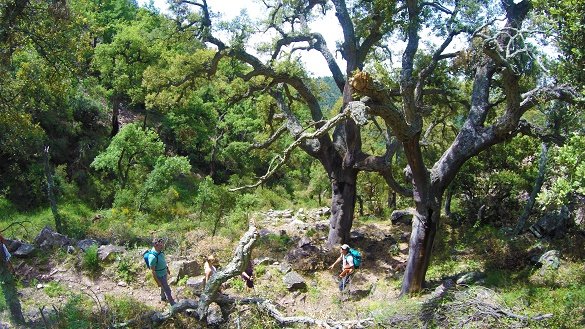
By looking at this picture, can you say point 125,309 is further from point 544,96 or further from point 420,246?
point 544,96

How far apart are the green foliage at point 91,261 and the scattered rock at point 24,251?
1.39m

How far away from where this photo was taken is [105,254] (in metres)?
11.2

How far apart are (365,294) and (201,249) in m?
4.53

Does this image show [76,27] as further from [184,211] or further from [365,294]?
[184,211]

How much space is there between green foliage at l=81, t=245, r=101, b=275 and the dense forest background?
7.25 ft

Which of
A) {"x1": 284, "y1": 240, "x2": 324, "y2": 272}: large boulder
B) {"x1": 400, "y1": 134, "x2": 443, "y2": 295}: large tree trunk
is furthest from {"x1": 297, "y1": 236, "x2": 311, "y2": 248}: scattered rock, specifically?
{"x1": 400, "y1": 134, "x2": 443, "y2": 295}: large tree trunk


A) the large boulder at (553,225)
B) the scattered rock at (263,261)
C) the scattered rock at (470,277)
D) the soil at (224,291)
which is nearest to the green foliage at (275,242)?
the soil at (224,291)

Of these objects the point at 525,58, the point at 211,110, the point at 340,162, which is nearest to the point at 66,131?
the point at 211,110

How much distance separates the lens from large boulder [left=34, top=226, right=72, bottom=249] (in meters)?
11.9

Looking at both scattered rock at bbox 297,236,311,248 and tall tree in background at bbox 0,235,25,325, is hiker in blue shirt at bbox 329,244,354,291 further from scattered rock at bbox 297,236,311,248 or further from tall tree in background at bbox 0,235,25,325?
tall tree in background at bbox 0,235,25,325

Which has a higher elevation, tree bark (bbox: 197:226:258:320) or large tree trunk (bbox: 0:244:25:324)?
tree bark (bbox: 197:226:258:320)

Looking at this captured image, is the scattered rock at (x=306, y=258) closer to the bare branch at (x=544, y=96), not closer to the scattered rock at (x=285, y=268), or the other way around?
the scattered rock at (x=285, y=268)

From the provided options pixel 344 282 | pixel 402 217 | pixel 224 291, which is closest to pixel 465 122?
pixel 344 282

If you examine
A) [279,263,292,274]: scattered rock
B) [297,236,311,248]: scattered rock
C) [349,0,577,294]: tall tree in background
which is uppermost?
[349,0,577,294]: tall tree in background
